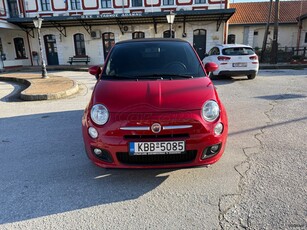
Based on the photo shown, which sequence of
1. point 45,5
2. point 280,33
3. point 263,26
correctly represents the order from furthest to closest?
point 280,33 < point 263,26 < point 45,5

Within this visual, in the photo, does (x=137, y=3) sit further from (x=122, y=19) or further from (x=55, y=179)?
(x=55, y=179)

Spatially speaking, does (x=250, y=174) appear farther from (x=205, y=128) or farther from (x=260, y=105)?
(x=260, y=105)

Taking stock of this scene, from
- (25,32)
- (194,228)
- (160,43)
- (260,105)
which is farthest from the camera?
(25,32)

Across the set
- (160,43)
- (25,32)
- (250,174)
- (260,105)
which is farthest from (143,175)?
(25,32)

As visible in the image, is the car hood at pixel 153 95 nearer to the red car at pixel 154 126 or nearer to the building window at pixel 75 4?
the red car at pixel 154 126

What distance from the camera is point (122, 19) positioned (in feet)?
71.2

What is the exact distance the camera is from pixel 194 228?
233 centimetres

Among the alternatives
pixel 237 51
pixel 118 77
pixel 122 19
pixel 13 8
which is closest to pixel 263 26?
pixel 122 19

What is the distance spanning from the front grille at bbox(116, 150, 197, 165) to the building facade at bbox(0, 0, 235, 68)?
68.0 feet

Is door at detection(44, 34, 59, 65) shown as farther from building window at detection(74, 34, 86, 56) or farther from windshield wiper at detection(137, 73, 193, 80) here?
windshield wiper at detection(137, 73, 193, 80)

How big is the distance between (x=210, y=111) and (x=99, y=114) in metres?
1.34

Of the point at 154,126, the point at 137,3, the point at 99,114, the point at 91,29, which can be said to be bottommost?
the point at 154,126

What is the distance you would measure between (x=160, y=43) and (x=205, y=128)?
2065 millimetres

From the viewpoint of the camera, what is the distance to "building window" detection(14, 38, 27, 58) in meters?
24.7
